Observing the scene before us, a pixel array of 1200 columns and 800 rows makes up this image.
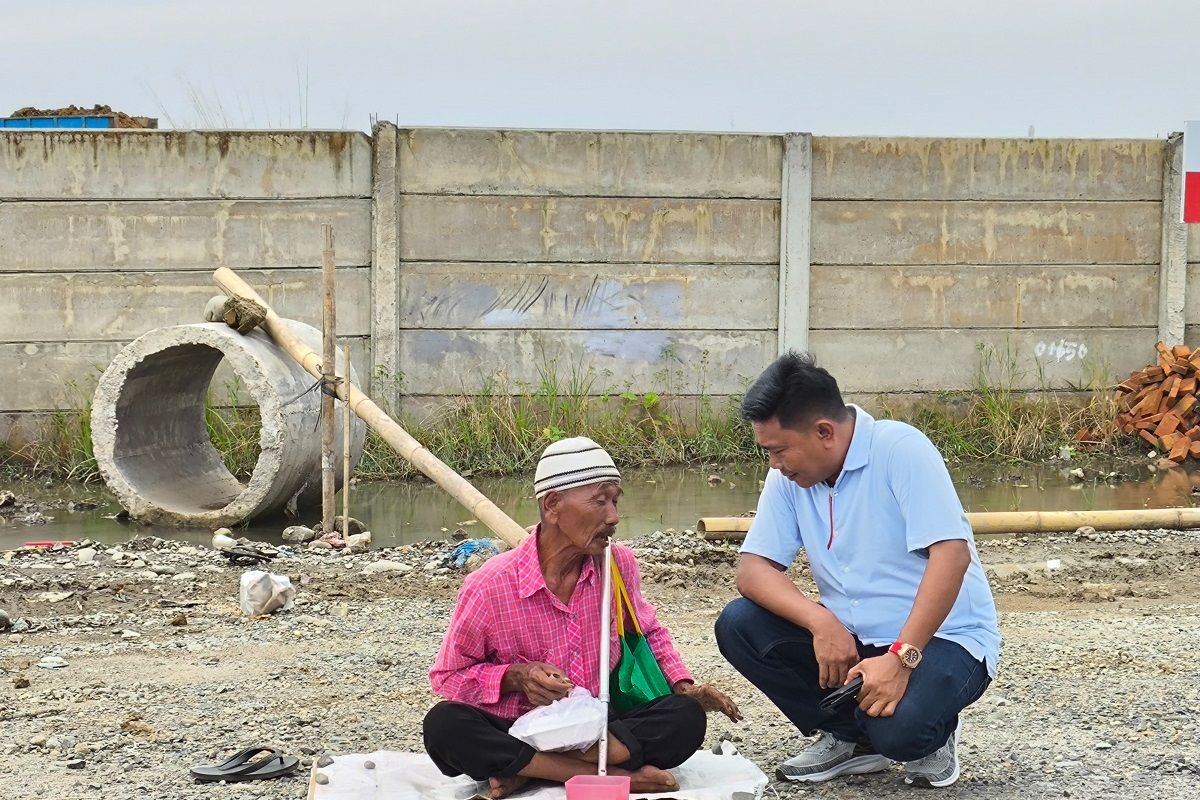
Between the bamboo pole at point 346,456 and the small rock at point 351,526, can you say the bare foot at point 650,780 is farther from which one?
the small rock at point 351,526

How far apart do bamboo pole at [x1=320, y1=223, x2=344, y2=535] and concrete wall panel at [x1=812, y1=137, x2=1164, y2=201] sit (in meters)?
4.45

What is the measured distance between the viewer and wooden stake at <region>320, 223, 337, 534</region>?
26.8 ft

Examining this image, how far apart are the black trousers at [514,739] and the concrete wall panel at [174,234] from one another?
7.51 m

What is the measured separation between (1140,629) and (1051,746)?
5.75 feet

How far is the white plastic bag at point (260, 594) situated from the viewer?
6.14 meters

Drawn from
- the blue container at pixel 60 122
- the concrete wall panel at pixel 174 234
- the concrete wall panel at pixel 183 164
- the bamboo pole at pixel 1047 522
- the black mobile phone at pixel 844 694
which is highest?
the blue container at pixel 60 122

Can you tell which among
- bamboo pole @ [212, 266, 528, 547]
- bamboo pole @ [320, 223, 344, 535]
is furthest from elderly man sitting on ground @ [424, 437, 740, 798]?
bamboo pole @ [320, 223, 344, 535]

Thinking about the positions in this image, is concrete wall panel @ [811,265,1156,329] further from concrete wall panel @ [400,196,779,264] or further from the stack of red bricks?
concrete wall panel @ [400,196,779,264]

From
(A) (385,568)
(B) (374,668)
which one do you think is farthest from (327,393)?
(B) (374,668)

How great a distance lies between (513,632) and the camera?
140 inches

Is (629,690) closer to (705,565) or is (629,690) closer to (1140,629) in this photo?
(1140,629)

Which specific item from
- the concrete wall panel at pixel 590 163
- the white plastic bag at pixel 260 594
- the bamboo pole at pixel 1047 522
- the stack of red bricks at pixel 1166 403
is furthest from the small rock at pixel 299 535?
the stack of red bricks at pixel 1166 403

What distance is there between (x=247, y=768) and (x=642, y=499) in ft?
19.7

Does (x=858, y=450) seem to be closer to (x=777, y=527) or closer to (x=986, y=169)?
(x=777, y=527)
